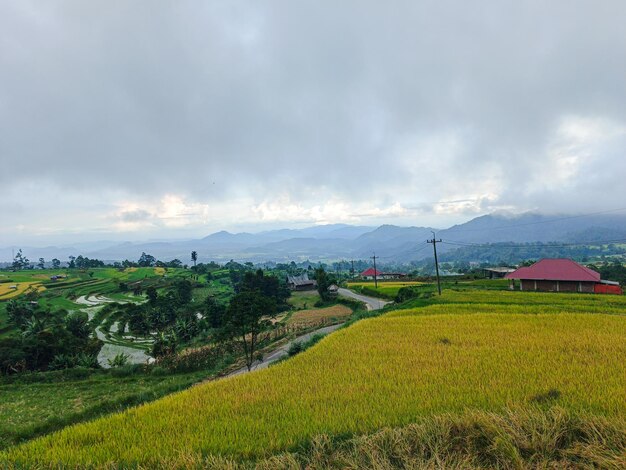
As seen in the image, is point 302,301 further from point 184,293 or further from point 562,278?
point 562,278

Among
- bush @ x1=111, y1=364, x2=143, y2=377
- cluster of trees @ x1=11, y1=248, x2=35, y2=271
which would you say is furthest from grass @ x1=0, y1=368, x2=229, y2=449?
cluster of trees @ x1=11, y1=248, x2=35, y2=271

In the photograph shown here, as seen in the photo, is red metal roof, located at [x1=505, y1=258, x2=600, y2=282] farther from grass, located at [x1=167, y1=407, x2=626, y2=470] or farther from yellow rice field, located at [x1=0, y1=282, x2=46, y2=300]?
yellow rice field, located at [x1=0, y1=282, x2=46, y2=300]

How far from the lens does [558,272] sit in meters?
32.7

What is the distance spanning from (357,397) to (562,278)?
34.3 m

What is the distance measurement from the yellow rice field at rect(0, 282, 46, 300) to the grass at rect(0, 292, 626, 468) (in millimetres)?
68789

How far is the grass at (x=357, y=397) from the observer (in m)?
5.19

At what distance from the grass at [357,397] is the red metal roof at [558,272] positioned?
24690mm

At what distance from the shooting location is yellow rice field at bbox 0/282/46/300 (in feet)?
189

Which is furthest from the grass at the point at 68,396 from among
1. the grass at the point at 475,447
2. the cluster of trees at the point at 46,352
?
the grass at the point at 475,447

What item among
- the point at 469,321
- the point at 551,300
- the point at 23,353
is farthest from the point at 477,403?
the point at 23,353

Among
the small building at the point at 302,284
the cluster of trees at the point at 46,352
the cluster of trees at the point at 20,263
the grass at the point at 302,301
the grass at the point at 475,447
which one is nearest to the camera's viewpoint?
the grass at the point at 475,447

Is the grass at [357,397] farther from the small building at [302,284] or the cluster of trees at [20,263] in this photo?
the cluster of trees at [20,263]

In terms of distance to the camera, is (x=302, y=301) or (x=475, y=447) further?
(x=302, y=301)

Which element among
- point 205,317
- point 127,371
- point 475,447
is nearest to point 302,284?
point 205,317
